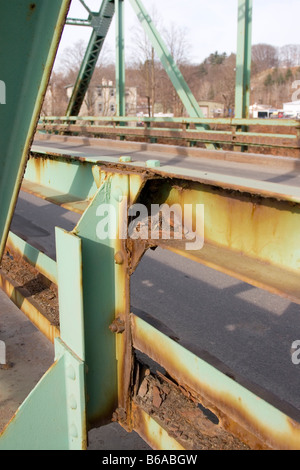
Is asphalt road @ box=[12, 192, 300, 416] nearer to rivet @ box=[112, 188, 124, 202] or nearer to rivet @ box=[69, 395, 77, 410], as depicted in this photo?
rivet @ box=[69, 395, 77, 410]

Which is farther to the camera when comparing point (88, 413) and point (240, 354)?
point (240, 354)

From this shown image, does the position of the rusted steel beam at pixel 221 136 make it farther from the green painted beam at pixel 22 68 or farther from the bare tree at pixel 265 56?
the bare tree at pixel 265 56

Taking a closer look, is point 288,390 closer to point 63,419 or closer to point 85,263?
point 63,419

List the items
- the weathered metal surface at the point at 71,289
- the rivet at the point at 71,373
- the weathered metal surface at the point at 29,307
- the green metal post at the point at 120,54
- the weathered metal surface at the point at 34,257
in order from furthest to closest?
the green metal post at the point at 120,54 < the weathered metal surface at the point at 34,257 < the weathered metal surface at the point at 29,307 < the rivet at the point at 71,373 < the weathered metal surface at the point at 71,289

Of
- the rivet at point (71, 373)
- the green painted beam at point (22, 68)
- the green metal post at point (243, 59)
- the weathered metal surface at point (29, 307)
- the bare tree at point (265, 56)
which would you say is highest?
the bare tree at point (265, 56)

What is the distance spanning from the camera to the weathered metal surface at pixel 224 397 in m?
1.75

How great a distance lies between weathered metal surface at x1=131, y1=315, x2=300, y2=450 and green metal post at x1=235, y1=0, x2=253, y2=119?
996 centimetres

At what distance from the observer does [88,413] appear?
2.28m

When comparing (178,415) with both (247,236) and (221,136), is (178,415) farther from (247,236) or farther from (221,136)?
(221,136)

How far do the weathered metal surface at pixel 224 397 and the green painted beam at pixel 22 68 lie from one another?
3.38ft

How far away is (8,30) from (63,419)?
6.01 feet

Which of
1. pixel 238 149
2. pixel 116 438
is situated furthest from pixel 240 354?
pixel 238 149

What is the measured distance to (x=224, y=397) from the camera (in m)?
1.96

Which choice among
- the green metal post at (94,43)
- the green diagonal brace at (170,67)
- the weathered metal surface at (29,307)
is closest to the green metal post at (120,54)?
the green metal post at (94,43)
